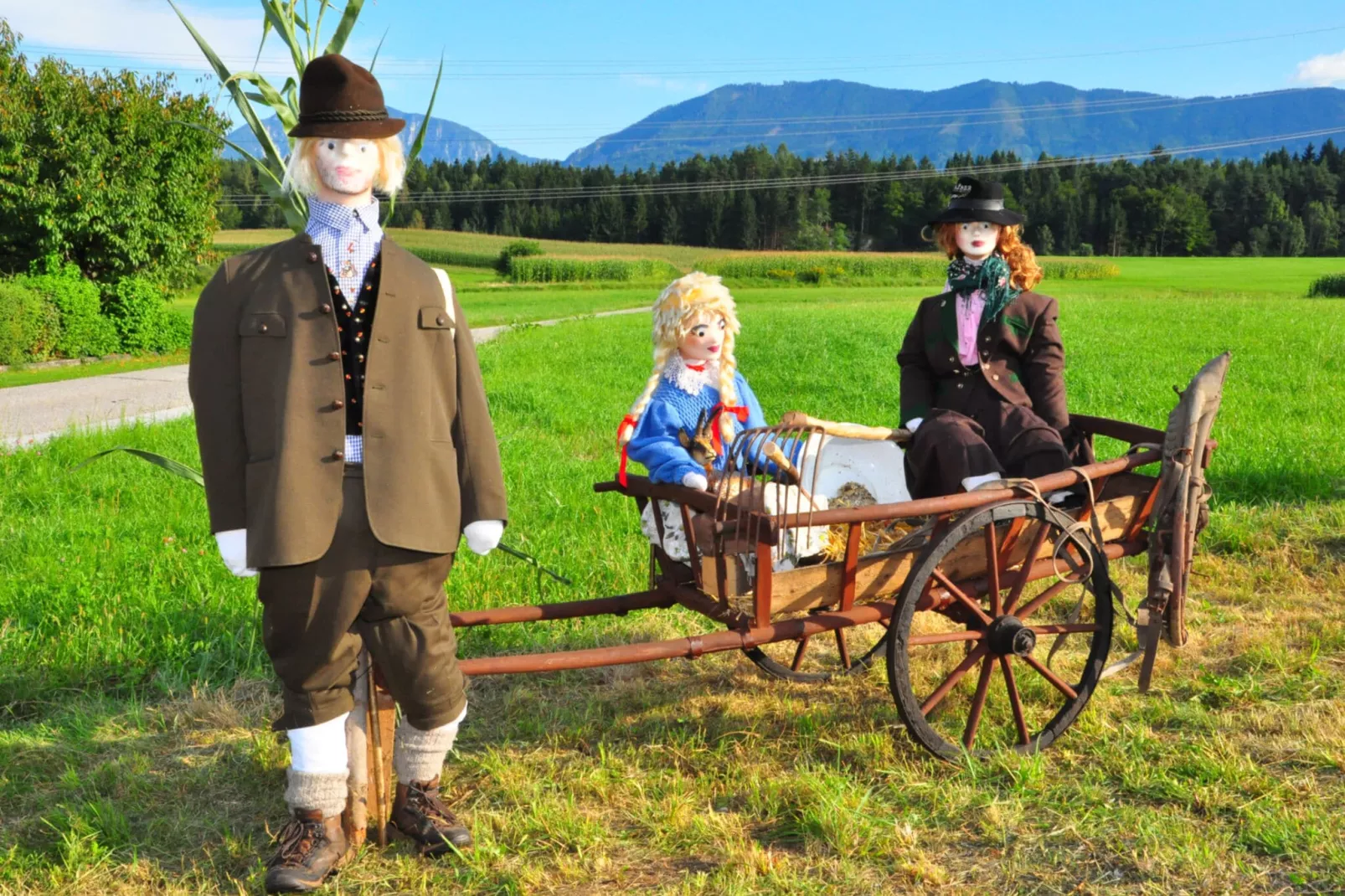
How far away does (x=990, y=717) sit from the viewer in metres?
3.82

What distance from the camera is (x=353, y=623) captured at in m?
2.88

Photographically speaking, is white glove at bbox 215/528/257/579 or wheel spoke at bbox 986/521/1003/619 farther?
wheel spoke at bbox 986/521/1003/619

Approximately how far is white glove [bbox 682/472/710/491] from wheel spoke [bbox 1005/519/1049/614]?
108 centimetres

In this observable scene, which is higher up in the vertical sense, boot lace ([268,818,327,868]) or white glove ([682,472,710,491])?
white glove ([682,472,710,491])

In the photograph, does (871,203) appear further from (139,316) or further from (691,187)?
(139,316)

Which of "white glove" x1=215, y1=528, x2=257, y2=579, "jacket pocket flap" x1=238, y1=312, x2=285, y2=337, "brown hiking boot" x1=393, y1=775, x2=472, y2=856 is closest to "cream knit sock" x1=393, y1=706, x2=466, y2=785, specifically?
"brown hiking boot" x1=393, y1=775, x2=472, y2=856

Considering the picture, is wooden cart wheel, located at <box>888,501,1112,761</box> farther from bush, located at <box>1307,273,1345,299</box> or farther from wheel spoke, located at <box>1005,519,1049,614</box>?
bush, located at <box>1307,273,1345,299</box>

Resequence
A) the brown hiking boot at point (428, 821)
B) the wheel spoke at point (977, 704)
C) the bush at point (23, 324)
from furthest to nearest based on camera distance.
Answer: the bush at point (23, 324)
the wheel spoke at point (977, 704)
the brown hiking boot at point (428, 821)

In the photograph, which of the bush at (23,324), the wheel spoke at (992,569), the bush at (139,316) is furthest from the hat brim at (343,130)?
the bush at (139,316)

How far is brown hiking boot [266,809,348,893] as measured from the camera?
281 cm

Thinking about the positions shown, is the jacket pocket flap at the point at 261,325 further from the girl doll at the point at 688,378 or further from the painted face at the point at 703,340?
the painted face at the point at 703,340

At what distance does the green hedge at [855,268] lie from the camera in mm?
52219

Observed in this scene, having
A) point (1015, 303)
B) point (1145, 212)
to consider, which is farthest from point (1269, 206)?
point (1015, 303)

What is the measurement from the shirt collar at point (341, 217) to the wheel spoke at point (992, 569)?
200cm
